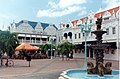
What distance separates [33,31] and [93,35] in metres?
21.1

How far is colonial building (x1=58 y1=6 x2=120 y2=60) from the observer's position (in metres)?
41.3

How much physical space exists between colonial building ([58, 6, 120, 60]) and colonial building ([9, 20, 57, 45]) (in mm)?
4889

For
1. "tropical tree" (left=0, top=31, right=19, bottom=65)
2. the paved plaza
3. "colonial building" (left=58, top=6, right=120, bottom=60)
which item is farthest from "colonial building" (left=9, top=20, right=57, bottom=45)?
the paved plaza

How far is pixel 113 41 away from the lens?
138ft

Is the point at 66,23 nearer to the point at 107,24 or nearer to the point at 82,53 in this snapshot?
the point at 82,53

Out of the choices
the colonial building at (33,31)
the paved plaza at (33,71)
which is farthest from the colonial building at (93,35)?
the paved plaza at (33,71)

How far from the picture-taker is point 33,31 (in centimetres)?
6356

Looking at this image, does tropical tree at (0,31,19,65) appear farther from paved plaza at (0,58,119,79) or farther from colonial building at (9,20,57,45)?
colonial building at (9,20,57,45)

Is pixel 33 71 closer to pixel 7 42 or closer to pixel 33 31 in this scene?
pixel 7 42

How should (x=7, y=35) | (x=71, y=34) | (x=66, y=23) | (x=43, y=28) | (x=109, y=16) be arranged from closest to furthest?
(x=7, y=35) < (x=109, y=16) < (x=71, y=34) < (x=66, y=23) < (x=43, y=28)

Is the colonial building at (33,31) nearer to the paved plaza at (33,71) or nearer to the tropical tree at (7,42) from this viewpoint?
the tropical tree at (7,42)

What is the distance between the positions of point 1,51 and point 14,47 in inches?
55.3

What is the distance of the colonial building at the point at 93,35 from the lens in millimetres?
41344

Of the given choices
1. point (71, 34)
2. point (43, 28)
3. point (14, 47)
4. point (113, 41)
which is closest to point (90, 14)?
point (71, 34)
